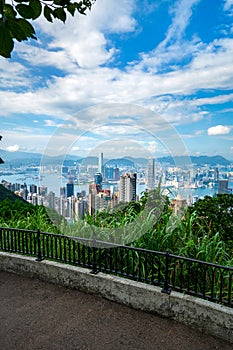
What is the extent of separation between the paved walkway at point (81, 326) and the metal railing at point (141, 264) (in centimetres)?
44

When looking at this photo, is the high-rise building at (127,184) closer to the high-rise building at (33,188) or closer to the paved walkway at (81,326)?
the high-rise building at (33,188)

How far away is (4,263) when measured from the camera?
4.56 meters

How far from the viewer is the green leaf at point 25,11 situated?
1164 millimetres

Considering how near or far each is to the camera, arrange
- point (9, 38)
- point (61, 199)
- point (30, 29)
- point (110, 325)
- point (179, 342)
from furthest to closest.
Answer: point (61, 199) → point (110, 325) → point (179, 342) → point (30, 29) → point (9, 38)

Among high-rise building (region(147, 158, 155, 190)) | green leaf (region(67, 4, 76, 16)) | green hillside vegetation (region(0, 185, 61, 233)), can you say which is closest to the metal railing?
green hillside vegetation (region(0, 185, 61, 233))

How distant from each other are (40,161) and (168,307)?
2.80 m

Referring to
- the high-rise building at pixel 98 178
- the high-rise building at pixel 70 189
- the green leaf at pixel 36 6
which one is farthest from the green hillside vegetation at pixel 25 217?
the green leaf at pixel 36 6

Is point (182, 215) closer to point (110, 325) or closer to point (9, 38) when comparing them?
point (110, 325)

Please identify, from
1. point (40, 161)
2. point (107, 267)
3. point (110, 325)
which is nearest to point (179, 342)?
point (110, 325)

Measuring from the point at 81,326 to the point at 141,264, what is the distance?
3.92 ft

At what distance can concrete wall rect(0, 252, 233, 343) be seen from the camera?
117 inches

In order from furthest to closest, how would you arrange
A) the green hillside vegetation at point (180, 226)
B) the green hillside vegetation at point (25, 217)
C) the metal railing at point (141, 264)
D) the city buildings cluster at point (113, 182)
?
1. the green hillside vegetation at point (25, 217)
2. the city buildings cluster at point (113, 182)
3. the green hillside vegetation at point (180, 226)
4. the metal railing at point (141, 264)

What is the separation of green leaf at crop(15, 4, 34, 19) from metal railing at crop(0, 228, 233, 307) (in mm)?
3018

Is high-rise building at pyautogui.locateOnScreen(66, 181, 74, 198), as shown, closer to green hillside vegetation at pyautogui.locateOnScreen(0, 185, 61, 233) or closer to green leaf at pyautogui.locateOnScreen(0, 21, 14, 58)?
green hillside vegetation at pyautogui.locateOnScreen(0, 185, 61, 233)
